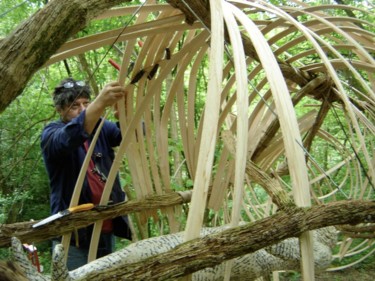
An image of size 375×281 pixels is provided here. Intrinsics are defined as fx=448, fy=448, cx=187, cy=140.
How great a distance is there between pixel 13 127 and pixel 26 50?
12.3 feet

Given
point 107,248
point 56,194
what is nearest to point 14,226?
point 56,194

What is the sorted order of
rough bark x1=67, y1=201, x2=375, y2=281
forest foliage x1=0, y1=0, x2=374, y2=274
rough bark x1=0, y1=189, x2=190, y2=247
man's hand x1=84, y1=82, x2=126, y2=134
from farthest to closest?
1. forest foliage x1=0, y1=0, x2=374, y2=274
2. man's hand x1=84, y1=82, x2=126, y2=134
3. rough bark x1=0, y1=189, x2=190, y2=247
4. rough bark x1=67, y1=201, x2=375, y2=281

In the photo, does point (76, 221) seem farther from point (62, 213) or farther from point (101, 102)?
point (101, 102)

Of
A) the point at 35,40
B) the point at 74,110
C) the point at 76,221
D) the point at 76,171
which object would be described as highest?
the point at 35,40

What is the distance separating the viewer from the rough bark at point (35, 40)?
2.66 feet

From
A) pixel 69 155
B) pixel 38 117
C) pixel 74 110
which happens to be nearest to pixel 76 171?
pixel 69 155

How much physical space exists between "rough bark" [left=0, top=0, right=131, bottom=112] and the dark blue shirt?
2.79 feet

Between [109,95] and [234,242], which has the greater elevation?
[109,95]

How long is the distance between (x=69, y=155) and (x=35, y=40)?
124 cm

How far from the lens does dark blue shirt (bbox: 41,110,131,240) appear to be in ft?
5.74

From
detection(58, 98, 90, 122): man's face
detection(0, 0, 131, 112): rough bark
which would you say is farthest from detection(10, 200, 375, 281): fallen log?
detection(58, 98, 90, 122): man's face

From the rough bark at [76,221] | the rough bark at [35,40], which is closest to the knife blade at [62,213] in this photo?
the rough bark at [76,221]

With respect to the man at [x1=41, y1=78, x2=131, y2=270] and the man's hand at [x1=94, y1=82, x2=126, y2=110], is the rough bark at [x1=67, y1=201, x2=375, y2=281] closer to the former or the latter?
the man's hand at [x1=94, y1=82, x2=126, y2=110]

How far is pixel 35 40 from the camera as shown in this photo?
847 mm
